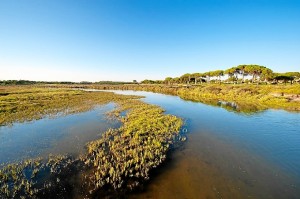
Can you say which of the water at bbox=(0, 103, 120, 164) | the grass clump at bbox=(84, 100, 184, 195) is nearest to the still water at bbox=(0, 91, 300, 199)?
the water at bbox=(0, 103, 120, 164)

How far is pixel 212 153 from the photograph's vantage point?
15086mm

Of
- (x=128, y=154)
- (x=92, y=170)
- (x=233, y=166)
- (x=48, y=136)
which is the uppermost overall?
(x=48, y=136)

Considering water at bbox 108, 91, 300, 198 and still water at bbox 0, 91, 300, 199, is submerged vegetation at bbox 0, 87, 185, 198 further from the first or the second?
water at bbox 108, 91, 300, 198

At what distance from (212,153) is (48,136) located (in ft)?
53.8

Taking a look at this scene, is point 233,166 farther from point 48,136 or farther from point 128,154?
point 48,136

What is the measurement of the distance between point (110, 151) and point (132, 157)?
2.31m

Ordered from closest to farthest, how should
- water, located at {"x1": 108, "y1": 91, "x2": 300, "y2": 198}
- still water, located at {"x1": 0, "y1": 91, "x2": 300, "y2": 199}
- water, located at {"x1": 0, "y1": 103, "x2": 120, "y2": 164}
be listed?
1. water, located at {"x1": 108, "y1": 91, "x2": 300, "y2": 198}
2. still water, located at {"x1": 0, "y1": 91, "x2": 300, "y2": 199}
3. water, located at {"x1": 0, "y1": 103, "x2": 120, "y2": 164}

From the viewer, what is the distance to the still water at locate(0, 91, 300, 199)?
32.8ft

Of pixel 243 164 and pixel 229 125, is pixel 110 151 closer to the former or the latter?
pixel 243 164

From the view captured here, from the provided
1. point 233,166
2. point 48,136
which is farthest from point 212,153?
point 48,136

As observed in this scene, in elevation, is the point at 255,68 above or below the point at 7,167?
above

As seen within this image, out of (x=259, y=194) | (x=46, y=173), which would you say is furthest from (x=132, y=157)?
(x=259, y=194)

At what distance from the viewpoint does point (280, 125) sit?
24.2 metres

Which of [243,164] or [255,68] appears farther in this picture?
[255,68]
